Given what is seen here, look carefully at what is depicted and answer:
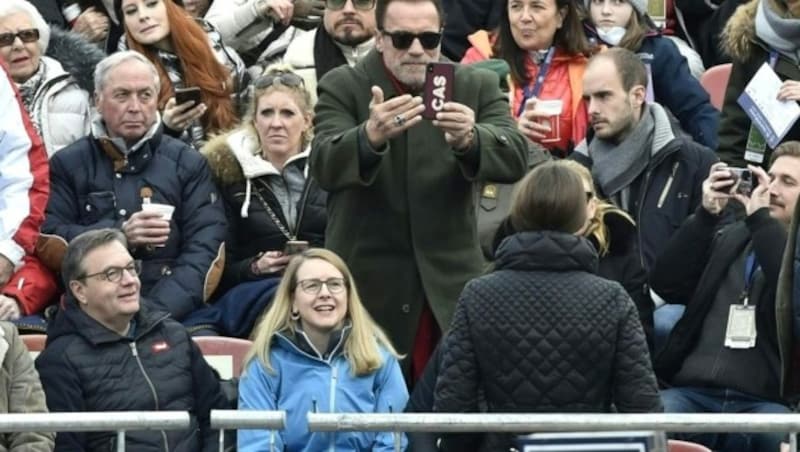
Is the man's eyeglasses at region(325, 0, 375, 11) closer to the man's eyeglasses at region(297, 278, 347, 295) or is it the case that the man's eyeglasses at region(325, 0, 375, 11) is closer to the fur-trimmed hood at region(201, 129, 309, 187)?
the fur-trimmed hood at region(201, 129, 309, 187)

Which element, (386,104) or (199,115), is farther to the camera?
(199,115)

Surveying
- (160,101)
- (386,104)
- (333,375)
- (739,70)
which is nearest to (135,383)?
(333,375)

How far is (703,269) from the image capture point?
31.5 ft

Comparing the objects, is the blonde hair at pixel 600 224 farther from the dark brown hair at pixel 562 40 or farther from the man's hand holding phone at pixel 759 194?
the dark brown hair at pixel 562 40

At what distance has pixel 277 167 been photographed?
422 inches

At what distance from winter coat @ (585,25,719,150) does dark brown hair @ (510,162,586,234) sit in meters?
3.93

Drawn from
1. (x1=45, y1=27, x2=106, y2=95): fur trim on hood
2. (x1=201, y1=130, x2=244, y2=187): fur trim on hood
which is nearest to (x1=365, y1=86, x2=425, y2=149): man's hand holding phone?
(x1=201, y1=130, x2=244, y2=187): fur trim on hood

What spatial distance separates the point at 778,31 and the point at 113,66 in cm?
307

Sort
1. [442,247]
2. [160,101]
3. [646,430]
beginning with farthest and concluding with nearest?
[160,101] → [442,247] → [646,430]

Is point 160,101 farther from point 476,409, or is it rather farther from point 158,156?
point 476,409

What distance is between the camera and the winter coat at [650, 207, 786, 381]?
30.5 ft

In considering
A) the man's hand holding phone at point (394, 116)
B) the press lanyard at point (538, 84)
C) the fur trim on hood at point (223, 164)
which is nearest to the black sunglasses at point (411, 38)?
the man's hand holding phone at point (394, 116)

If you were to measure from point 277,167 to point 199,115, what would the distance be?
63 cm

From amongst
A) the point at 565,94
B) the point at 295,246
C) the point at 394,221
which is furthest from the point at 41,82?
the point at 394,221
